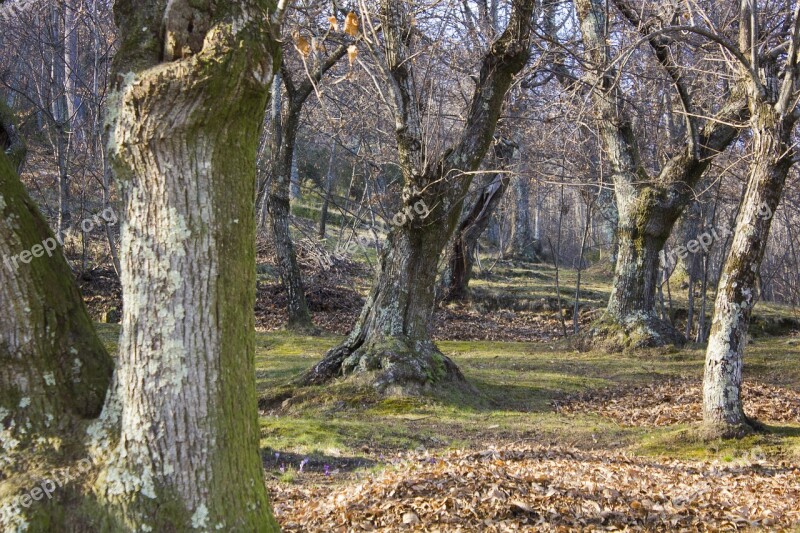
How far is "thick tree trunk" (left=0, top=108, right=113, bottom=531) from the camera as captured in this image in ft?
10.4

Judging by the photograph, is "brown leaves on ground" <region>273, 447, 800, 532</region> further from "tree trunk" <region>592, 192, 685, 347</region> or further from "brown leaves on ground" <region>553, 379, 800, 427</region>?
"tree trunk" <region>592, 192, 685, 347</region>

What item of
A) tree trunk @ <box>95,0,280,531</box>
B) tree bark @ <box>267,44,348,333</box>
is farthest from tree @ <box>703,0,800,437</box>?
tree bark @ <box>267,44,348,333</box>

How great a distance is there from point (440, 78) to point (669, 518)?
7.07 m

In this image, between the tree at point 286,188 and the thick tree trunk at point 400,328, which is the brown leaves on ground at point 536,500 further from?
the tree at point 286,188

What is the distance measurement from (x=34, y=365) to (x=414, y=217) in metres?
5.70

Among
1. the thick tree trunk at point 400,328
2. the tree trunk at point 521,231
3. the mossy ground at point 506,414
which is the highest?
A: the tree trunk at point 521,231

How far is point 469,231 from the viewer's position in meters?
17.8

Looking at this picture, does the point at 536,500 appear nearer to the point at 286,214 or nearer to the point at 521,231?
the point at 286,214

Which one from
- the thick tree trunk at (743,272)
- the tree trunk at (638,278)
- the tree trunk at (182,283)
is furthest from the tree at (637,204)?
the tree trunk at (182,283)

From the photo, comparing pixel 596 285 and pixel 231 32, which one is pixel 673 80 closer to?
pixel 231 32

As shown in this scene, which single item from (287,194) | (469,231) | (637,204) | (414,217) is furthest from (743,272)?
(469,231)

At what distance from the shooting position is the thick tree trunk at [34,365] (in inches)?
124

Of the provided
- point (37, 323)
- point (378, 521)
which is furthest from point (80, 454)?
point (378, 521)

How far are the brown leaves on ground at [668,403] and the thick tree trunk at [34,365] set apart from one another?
6723mm
